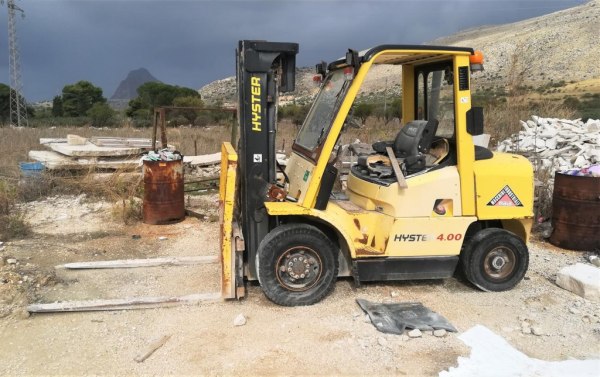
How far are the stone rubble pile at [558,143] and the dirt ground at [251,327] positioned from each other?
4525mm

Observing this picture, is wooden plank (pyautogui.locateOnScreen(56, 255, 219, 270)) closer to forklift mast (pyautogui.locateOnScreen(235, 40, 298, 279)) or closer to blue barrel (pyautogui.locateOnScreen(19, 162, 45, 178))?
forklift mast (pyautogui.locateOnScreen(235, 40, 298, 279))

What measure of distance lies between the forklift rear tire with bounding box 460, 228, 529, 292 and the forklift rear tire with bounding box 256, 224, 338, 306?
4.93 feet

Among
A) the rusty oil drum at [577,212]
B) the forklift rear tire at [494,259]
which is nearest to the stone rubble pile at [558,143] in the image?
the rusty oil drum at [577,212]

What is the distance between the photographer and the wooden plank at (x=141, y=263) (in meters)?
6.24

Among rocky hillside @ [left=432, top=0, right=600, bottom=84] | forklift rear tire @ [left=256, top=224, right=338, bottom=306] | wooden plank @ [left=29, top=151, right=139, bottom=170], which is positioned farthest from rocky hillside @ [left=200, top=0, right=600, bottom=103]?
forklift rear tire @ [left=256, top=224, right=338, bottom=306]

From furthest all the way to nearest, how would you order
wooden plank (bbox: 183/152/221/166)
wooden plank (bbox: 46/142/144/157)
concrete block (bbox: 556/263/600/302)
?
wooden plank (bbox: 183/152/221/166) < wooden plank (bbox: 46/142/144/157) < concrete block (bbox: 556/263/600/302)

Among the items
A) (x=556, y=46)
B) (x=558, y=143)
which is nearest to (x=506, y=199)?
(x=558, y=143)

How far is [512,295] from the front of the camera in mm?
5551

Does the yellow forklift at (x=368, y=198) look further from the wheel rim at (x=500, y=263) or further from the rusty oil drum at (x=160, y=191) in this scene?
the rusty oil drum at (x=160, y=191)

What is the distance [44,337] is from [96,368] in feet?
2.70

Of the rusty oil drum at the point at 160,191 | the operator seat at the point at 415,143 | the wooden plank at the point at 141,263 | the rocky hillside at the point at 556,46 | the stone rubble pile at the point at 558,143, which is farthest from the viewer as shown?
the rocky hillside at the point at 556,46

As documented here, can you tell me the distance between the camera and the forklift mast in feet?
16.5

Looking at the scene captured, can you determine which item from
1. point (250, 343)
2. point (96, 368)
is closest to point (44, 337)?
point (96, 368)

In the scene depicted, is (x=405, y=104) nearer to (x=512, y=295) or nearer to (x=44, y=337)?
(x=512, y=295)
